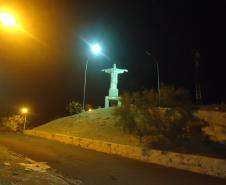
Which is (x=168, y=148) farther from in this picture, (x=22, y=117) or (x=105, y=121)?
(x=22, y=117)

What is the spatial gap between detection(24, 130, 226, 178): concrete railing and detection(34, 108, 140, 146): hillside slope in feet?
4.92

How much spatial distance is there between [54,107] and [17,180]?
215 ft

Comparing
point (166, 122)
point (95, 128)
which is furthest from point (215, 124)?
point (95, 128)

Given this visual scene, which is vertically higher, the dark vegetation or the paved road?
the dark vegetation

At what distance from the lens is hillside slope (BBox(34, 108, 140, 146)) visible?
2523 centimetres

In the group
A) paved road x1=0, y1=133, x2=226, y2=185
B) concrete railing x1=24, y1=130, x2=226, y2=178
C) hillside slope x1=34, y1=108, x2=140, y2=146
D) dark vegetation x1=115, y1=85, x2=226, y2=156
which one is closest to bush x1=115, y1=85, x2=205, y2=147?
dark vegetation x1=115, y1=85, x2=226, y2=156

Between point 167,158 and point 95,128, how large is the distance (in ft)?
41.6

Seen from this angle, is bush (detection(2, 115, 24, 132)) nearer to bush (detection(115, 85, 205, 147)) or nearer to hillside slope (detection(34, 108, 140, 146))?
hillside slope (detection(34, 108, 140, 146))

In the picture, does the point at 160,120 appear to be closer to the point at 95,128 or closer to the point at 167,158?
the point at 167,158

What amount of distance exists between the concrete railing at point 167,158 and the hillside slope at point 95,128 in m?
1.50

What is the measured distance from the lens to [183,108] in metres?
24.5

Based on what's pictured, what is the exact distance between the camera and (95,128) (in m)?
29.9

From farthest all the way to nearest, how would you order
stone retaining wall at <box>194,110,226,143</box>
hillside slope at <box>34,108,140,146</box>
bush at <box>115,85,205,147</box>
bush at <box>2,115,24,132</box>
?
bush at <box>2,115,24,132</box> → hillside slope at <box>34,108,140,146</box> → bush at <box>115,85,205,147</box> → stone retaining wall at <box>194,110,226,143</box>

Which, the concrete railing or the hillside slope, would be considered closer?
the concrete railing
